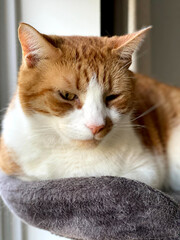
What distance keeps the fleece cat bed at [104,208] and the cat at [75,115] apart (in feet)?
0.41

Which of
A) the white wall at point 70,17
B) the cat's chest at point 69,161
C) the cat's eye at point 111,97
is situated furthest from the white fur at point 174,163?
the white wall at point 70,17

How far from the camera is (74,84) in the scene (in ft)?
3.18

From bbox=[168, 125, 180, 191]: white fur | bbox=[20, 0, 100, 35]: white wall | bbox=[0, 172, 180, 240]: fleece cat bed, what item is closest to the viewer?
bbox=[0, 172, 180, 240]: fleece cat bed

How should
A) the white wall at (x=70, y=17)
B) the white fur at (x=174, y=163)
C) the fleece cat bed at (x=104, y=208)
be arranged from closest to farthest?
1. the fleece cat bed at (x=104, y=208)
2. the white fur at (x=174, y=163)
3. the white wall at (x=70, y=17)

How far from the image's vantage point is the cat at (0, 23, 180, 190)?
0.97 metres

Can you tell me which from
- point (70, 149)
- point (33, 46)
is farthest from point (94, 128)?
point (33, 46)

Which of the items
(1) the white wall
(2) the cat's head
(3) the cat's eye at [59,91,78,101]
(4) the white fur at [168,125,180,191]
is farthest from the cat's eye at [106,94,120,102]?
(1) the white wall

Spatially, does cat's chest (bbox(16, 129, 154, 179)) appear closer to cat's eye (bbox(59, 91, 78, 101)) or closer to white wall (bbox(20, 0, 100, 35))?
cat's eye (bbox(59, 91, 78, 101))

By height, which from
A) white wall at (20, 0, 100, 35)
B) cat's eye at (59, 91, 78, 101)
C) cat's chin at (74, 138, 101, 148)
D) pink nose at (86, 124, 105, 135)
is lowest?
cat's chin at (74, 138, 101, 148)

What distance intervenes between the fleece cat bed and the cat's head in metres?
0.15

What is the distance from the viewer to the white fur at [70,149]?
3.27 ft

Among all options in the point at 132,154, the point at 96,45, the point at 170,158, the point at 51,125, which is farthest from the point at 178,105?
the point at 51,125

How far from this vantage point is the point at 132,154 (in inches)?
45.4

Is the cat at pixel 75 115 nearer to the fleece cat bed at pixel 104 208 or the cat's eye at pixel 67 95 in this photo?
the cat's eye at pixel 67 95
